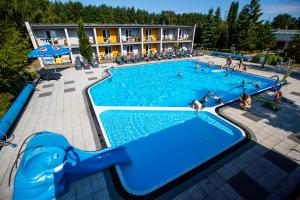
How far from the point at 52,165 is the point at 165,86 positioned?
40.6ft

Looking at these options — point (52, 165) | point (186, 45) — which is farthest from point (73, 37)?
point (186, 45)

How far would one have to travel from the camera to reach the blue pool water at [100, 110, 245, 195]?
5.98m

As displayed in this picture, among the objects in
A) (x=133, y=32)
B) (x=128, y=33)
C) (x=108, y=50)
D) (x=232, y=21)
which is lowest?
(x=108, y=50)

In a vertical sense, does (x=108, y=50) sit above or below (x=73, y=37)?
below

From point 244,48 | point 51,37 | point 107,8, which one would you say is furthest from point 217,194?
point 107,8

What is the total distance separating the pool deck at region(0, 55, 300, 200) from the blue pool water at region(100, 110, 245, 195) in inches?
27.5

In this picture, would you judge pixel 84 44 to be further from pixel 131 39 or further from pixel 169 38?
pixel 169 38

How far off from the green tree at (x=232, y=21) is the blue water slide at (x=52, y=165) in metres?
39.6

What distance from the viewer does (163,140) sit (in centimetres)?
790

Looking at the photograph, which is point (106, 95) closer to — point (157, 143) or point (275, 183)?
point (157, 143)

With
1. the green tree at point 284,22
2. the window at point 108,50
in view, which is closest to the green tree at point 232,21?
the window at point 108,50

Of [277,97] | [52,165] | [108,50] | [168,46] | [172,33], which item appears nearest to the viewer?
[52,165]

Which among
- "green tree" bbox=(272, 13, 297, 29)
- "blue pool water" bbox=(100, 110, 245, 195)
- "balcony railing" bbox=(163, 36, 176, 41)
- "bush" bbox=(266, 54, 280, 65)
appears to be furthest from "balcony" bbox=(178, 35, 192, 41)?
"green tree" bbox=(272, 13, 297, 29)

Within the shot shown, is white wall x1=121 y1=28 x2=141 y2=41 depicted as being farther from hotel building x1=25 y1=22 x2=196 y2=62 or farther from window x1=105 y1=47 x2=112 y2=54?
window x1=105 y1=47 x2=112 y2=54
